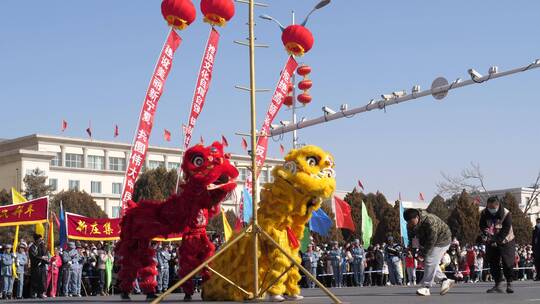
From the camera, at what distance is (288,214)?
13570mm

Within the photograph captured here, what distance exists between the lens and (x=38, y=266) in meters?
21.8

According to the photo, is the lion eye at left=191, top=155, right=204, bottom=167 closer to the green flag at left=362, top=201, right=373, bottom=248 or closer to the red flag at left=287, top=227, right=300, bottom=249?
the red flag at left=287, top=227, right=300, bottom=249

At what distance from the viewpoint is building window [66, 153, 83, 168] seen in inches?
3848

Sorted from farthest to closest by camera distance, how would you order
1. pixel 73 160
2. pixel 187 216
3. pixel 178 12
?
pixel 73 160 → pixel 178 12 → pixel 187 216

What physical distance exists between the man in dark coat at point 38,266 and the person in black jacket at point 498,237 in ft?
39.0

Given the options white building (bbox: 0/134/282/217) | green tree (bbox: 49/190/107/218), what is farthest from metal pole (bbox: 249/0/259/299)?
white building (bbox: 0/134/282/217)

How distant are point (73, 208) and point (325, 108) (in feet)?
154

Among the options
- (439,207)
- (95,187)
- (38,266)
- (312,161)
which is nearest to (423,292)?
(312,161)

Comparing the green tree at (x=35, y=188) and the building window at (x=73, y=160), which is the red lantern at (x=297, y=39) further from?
Answer: the building window at (x=73, y=160)

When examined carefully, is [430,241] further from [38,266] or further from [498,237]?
[38,266]

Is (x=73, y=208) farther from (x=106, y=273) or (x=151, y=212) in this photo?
(x=151, y=212)

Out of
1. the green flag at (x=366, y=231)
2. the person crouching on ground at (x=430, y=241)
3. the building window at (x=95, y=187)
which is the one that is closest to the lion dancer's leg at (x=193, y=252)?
the person crouching on ground at (x=430, y=241)

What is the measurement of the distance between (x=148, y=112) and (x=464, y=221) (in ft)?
164

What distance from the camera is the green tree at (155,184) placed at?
75500 millimetres
